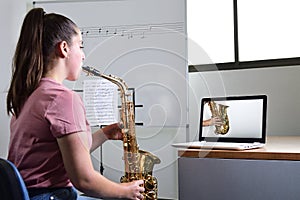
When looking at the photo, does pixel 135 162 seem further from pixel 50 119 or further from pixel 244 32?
pixel 244 32

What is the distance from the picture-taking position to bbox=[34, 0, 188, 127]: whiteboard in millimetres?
2369

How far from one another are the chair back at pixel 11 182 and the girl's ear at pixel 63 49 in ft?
1.13

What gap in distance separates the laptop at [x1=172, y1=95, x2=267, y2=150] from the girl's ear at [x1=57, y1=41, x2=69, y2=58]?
60 centimetres

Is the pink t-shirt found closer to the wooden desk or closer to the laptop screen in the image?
the wooden desk

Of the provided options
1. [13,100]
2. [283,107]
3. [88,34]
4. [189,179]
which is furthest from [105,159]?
[13,100]

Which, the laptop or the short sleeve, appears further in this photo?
the laptop

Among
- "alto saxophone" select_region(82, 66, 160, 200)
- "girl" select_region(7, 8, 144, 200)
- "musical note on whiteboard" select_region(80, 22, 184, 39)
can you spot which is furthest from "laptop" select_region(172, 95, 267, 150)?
"musical note on whiteboard" select_region(80, 22, 184, 39)

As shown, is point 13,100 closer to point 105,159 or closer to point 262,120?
point 262,120

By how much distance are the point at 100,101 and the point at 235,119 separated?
3.73ft

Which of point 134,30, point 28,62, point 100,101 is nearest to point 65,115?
point 28,62

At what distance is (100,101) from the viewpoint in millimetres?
2438

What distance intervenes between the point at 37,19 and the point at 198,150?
28.5 inches

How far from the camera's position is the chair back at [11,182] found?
0.92 meters

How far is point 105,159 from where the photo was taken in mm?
2863
